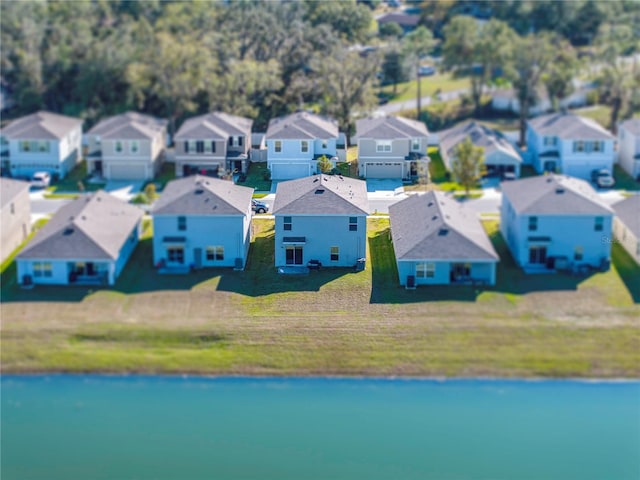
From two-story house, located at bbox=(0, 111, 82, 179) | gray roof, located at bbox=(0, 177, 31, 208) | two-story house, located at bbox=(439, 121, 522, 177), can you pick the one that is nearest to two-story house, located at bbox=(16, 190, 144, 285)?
gray roof, located at bbox=(0, 177, 31, 208)

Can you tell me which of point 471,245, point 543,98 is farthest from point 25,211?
point 543,98

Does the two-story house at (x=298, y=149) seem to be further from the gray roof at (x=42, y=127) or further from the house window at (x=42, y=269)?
the gray roof at (x=42, y=127)

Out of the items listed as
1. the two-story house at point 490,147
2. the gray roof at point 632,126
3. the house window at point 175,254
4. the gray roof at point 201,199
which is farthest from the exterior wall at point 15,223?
the gray roof at point 632,126

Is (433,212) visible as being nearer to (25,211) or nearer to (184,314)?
(184,314)

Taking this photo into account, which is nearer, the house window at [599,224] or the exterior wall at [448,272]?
the exterior wall at [448,272]

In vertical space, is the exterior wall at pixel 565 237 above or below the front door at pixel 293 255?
below

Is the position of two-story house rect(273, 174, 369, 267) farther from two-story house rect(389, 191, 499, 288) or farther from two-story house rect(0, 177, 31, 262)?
two-story house rect(0, 177, 31, 262)

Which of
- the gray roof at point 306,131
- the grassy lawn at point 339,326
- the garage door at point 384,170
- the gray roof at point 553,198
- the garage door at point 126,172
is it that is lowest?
the grassy lawn at point 339,326
